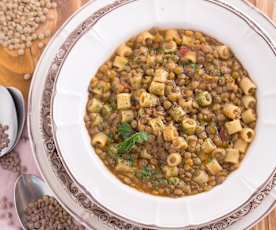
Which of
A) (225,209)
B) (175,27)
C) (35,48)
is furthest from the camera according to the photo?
(35,48)

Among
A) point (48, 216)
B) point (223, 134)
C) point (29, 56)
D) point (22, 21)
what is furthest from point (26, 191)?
Result: point (223, 134)

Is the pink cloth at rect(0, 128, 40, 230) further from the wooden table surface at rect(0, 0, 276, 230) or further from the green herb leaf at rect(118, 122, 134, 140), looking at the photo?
the green herb leaf at rect(118, 122, 134, 140)

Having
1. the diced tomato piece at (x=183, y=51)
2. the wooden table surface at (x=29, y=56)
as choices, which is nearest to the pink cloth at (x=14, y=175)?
the wooden table surface at (x=29, y=56)

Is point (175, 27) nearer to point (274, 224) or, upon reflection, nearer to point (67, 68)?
point (67, 68)

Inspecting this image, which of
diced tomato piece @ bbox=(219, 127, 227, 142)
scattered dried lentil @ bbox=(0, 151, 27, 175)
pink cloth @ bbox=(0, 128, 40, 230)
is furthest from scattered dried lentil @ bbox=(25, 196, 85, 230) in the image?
diced tomato piece @ bbox=(219, 127, 227, 142)

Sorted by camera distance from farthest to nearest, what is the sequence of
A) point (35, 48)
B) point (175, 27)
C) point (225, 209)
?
point (35, 48)
point (175, 27)
point (225, 209)

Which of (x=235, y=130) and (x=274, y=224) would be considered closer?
(x=235, y=130)

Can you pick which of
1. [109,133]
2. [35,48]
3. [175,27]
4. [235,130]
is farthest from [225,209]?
[35,48]
